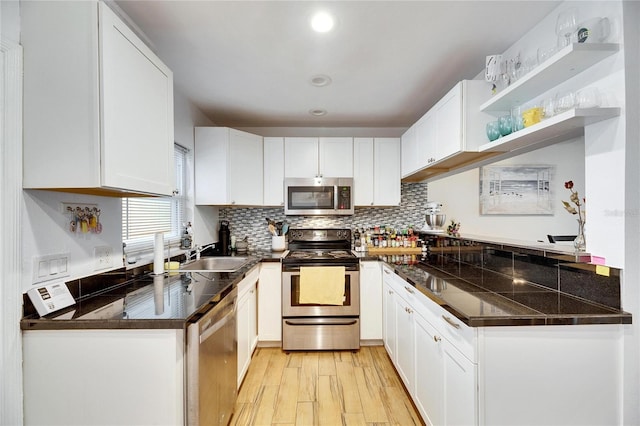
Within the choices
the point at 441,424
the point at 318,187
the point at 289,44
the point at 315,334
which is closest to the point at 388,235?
the point at 318,187

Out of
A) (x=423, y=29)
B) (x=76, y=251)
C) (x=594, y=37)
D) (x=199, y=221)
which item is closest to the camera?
(x=594, y=37)

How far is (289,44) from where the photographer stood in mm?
1821

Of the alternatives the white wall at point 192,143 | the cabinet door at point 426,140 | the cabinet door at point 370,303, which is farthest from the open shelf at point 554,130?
the white wall at point 192,143

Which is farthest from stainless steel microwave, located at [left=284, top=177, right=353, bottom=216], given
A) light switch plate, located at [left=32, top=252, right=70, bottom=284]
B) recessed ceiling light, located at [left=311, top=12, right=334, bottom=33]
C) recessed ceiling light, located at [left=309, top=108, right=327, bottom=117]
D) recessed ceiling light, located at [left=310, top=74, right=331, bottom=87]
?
light switch plate, located at [left=32, top=252, right=70, bottom=284]

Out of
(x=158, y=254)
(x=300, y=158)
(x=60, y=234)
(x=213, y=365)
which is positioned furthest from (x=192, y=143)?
(x=213, y=365)

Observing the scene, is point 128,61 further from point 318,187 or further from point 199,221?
point 318,187

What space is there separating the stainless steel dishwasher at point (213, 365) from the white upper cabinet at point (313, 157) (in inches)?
68.5

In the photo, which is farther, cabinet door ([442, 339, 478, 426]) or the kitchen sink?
the kitchen sink

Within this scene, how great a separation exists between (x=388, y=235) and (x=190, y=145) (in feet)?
7.62

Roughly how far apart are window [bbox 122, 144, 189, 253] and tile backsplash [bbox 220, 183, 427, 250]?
0.81 m

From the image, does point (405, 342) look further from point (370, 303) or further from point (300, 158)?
point (300, 158)

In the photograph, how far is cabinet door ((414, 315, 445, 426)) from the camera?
1.48 m

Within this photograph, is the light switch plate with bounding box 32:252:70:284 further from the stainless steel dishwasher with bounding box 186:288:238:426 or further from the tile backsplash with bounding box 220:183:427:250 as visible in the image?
the tile backsplash with bounding box 220:183:427:250

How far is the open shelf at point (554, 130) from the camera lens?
117 cm
